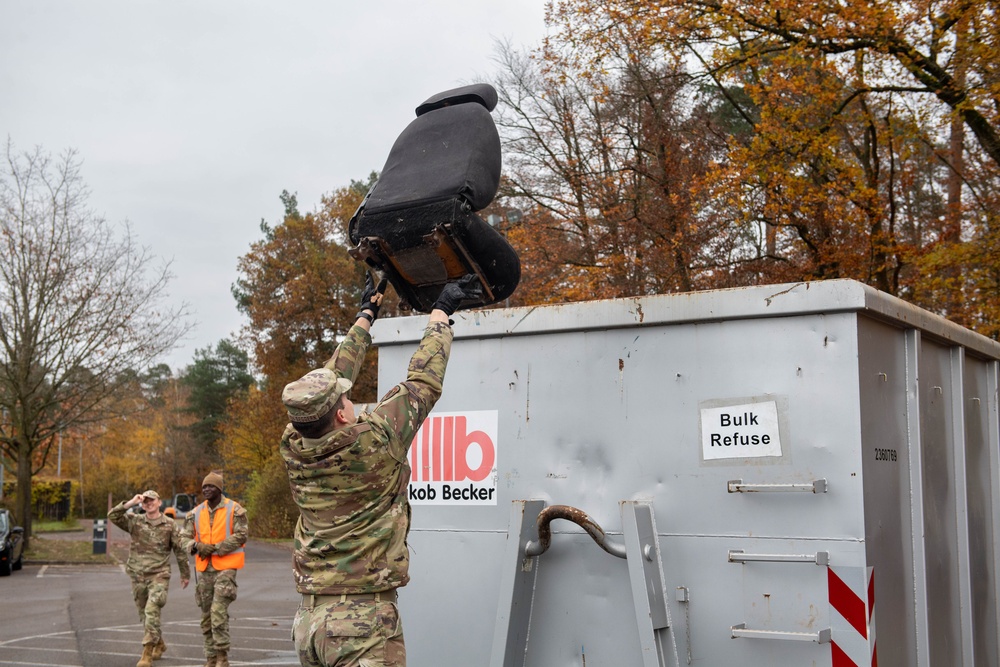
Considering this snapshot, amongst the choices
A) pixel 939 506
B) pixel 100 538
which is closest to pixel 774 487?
pixel 939 506

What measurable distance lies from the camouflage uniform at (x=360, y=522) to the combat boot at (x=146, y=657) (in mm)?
6652

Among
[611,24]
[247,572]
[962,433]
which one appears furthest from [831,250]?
[247,572]

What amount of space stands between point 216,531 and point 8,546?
46.3ft

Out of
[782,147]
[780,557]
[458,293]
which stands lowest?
[780,557]

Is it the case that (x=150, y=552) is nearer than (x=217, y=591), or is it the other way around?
(x=217, y=591)

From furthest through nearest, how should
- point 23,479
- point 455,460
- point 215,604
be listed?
point 23,479, point 215,604, point 455,460

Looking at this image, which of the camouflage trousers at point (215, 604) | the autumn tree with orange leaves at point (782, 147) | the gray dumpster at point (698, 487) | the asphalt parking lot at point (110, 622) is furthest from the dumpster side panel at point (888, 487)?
the autumn tree with orange leaves at point (782, 147)

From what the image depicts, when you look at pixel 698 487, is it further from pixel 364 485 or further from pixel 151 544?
pixel 151 544

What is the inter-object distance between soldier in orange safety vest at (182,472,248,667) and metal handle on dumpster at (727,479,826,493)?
6815mm

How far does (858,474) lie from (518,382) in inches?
56.3

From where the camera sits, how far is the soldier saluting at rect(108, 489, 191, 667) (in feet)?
34.2

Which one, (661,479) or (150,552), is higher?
(661,479)

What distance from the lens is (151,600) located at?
1022 centimetres

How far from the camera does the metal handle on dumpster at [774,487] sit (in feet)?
11.3
